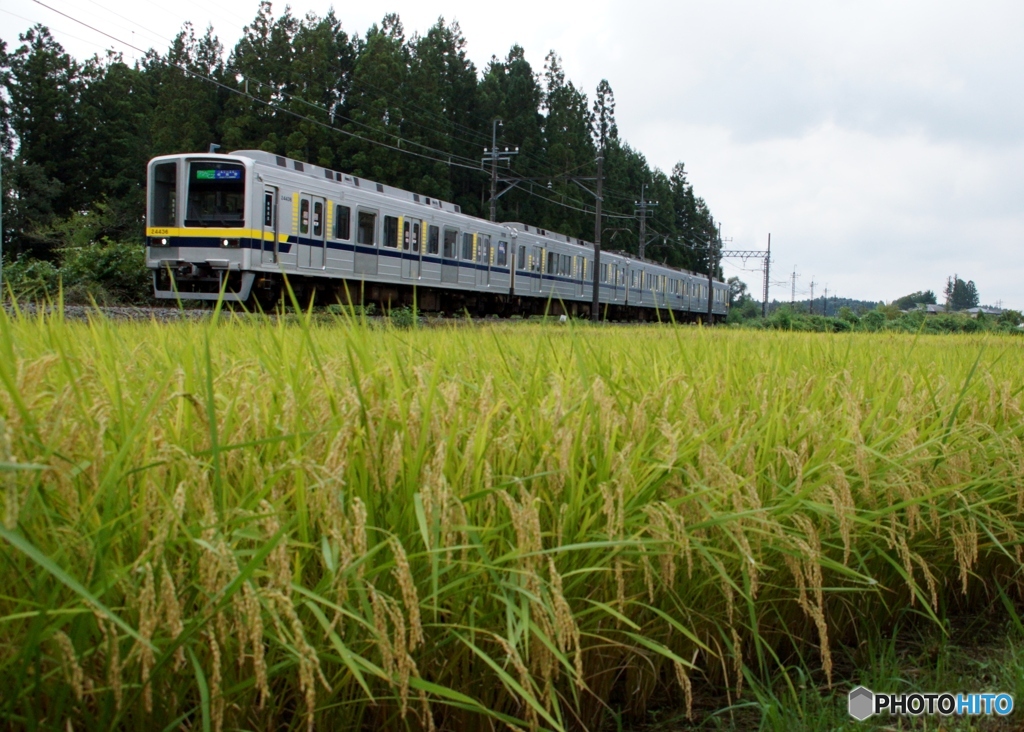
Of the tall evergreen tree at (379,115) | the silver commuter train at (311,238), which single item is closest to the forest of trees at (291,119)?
the tall evergreen tree at (379,115)

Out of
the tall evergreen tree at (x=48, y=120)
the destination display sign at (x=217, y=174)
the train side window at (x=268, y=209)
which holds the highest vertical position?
the tall evergreen tree at (x=48, y=120)

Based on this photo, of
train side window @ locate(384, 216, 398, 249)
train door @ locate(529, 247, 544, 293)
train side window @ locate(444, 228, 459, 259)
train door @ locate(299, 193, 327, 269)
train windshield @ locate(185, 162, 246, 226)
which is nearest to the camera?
train windshield @ locate(185, 162, 246, 226)

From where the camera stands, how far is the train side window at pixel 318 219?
15914mm

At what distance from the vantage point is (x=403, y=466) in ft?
5.69

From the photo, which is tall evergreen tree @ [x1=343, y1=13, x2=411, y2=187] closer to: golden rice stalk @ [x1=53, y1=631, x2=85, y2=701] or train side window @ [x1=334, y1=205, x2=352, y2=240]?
train side window @ [x1=334, y1=205, x2=352, y2=240]

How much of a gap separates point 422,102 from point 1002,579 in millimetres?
46607

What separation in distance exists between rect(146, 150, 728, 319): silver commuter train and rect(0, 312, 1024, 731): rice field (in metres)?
6.97

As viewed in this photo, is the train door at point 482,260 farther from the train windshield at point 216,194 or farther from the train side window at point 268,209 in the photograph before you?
the train windshield at point 216,194

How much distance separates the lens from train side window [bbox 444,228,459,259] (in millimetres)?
20906

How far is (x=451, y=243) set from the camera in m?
21.2

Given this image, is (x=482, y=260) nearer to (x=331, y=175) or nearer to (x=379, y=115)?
(x=331, y=175)

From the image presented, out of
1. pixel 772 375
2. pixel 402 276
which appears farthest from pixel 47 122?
pixel 772 375

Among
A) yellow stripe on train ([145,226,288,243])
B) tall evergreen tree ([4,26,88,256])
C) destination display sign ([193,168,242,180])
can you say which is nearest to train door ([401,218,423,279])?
yellow stripe on train ([145,226,288,243])

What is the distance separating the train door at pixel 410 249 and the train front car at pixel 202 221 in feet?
15.7
